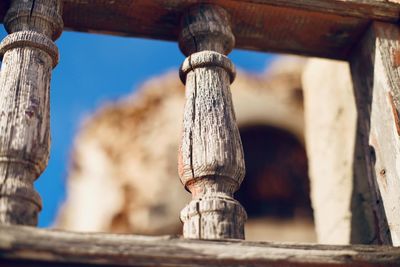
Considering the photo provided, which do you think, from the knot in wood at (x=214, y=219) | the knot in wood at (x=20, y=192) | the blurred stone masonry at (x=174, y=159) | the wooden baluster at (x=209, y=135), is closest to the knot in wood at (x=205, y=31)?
the wooden baluster at (x=209, y=135)

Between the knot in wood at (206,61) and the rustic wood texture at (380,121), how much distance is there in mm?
437

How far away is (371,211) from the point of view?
1.94 metres

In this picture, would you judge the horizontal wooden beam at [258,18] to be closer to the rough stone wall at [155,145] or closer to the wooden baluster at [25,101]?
the wooden baluster at [25,101]

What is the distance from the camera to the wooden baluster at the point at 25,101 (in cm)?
133

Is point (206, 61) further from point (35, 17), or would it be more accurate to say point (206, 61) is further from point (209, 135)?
point (35, 17)

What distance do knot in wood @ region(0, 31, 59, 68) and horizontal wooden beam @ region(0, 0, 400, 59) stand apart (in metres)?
0.24

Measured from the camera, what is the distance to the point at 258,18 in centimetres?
194

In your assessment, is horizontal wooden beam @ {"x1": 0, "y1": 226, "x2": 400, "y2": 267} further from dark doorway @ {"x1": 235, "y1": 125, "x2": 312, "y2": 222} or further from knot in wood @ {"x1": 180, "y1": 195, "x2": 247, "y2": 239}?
dark doorway @ {"x1": 235, "y1": 125, "x2": 312, "y2": 222}

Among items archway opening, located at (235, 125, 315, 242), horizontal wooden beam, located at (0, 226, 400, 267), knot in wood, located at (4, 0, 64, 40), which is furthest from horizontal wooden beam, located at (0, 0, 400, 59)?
archway opening, located at (235, 125, 315, 242)

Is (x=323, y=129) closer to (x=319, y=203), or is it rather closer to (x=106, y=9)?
(x=319, y=203)

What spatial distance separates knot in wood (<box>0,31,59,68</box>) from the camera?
158 centimetres

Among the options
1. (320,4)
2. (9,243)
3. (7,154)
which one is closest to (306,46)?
(320,4)

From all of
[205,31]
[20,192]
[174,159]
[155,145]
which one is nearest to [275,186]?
[174,159]

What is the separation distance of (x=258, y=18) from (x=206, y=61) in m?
0.33
